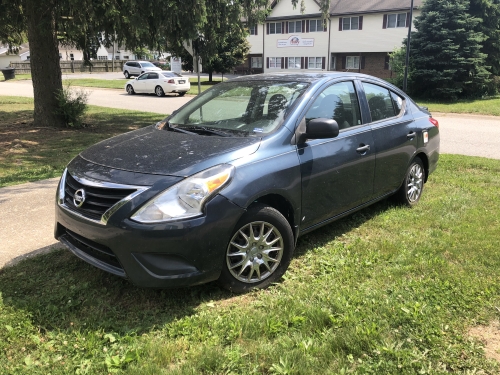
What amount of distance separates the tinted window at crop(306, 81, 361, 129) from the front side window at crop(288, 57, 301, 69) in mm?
41346

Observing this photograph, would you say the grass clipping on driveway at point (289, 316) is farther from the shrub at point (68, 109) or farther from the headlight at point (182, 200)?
the shrub at point (68, 109)

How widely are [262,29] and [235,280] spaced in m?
46.2

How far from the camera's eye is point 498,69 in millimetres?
22641

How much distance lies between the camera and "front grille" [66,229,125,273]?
3270 millimetres

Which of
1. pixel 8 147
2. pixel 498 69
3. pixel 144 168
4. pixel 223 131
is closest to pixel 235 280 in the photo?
pixel 144 168

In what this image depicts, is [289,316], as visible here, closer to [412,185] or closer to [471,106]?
[412,185]

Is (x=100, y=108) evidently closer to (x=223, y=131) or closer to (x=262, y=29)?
(x=223, y=131)

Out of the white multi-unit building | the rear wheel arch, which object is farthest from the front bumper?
the white multi-unit building

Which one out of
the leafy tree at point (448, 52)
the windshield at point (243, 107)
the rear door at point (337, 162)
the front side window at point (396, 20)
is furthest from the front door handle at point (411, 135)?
the front side window at point (396, 20)

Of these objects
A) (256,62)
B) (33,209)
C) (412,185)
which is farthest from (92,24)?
(256,62)

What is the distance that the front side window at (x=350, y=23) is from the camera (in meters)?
40.0

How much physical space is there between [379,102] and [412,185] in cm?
120

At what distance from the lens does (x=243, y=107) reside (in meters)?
4.43

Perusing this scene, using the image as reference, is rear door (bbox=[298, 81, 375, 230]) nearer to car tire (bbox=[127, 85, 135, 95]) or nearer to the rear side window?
the rear side window
